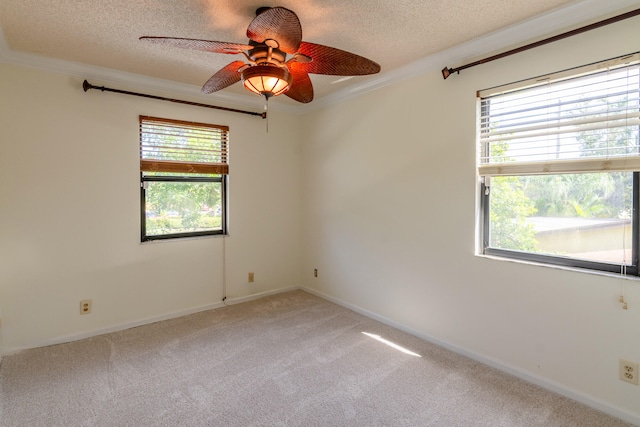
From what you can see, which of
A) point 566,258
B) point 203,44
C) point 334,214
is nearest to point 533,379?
point 566,258

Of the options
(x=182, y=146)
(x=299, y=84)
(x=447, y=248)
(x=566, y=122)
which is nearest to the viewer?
(x=566, y=122)

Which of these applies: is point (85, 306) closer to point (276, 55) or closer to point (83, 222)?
point (83, 222)

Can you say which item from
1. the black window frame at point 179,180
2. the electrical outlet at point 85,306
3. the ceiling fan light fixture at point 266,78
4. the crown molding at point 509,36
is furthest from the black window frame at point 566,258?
the electrical outlet at point 85,306

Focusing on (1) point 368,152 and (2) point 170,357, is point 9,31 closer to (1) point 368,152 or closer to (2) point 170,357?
(2) point 170,357

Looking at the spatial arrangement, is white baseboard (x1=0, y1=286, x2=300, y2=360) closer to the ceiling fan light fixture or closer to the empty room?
the empty room

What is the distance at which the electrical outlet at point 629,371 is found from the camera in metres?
1.81

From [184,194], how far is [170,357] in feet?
5.34

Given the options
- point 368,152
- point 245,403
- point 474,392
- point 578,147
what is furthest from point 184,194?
point 578,147

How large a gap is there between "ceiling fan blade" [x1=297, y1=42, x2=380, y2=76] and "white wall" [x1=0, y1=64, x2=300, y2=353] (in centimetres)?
197

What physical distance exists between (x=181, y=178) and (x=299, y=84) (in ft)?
6.15

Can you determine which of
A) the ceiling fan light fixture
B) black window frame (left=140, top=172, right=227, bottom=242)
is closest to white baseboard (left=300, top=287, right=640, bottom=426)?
black window frame (left=140, top=172, right=227, bottom=242)

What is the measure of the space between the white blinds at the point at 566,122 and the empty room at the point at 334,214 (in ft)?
0.04

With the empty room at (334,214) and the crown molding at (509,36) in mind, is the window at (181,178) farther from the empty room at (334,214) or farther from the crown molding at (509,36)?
the crown molding at (509,36)

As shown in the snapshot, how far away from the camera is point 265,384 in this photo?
7.17 feet
